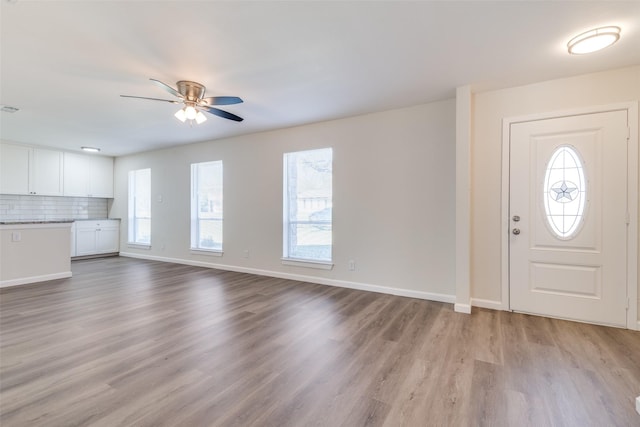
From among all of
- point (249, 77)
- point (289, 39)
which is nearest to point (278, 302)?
point (249, 77)

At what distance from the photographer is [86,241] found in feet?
22.2

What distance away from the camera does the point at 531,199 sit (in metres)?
3.13

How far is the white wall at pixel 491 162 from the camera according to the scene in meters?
3.08

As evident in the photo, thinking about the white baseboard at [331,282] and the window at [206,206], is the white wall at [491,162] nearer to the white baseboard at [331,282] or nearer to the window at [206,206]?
the white baseboard at [331,282]

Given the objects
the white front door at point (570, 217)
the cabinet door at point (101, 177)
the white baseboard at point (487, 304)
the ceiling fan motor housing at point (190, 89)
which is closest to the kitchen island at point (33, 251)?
the cabinet door at point (101, 177)

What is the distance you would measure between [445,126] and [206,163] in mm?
4522

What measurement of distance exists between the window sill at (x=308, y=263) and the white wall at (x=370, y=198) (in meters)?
0.10

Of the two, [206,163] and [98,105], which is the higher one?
[98,105]

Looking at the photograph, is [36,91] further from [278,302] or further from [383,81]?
[383,81]

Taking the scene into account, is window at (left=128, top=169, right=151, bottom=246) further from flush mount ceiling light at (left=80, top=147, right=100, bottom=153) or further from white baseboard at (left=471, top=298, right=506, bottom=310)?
white baseboard at (left=471, top=298, right=506, bottom=310)

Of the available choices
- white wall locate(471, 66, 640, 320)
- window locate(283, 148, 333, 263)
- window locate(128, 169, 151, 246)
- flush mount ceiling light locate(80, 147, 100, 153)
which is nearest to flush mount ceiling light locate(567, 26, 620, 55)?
white wall locate(471, 66, 640, 320)

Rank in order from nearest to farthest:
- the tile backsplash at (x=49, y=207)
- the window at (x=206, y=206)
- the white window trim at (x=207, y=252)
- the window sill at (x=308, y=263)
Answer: the window sill at (x=308, y=263) < the white window trim at (x=207, y=252) < the window at (x=206, y=206) < the tile backsplash at (x=49, y=207)

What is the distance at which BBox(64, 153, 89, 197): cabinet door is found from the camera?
21.8 feet

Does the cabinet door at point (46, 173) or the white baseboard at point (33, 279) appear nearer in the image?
the white baseboard at point (33, 279)
